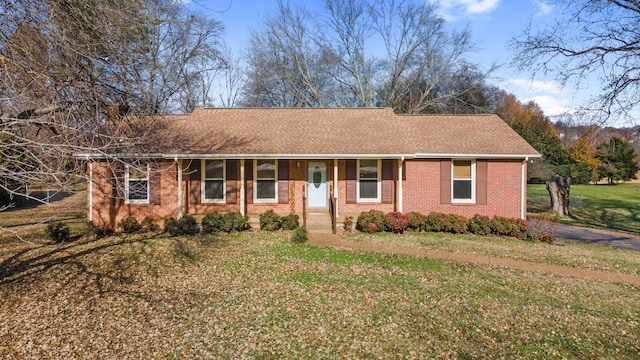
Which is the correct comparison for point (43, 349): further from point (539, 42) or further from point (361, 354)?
point (539, 42)

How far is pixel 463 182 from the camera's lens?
47.6 feet

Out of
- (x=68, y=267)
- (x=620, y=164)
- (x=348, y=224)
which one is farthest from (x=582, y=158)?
(x=68, y=267)

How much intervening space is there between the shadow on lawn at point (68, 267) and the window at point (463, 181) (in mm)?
11507

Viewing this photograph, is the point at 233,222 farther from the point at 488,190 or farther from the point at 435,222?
the point at 488,190

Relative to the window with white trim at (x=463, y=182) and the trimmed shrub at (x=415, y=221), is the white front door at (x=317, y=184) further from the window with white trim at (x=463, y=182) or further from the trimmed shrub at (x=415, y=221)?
the window with white trim at (x=463, y=182)

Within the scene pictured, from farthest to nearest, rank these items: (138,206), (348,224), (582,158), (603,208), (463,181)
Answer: (582,158) → (603,208) → (463,181) → (138,206) → (348,224)

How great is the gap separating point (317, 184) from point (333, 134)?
227 cm

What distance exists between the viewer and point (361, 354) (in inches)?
192

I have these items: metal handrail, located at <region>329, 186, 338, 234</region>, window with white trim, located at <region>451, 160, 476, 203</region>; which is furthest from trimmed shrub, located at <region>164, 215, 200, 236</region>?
window with white trim, located at <region>451, 160, 476, 203</region>

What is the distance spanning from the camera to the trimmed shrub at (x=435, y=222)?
13.6 m

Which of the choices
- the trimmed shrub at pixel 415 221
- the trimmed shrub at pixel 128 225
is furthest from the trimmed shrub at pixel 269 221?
the trimmed shrub at pixel 415 221

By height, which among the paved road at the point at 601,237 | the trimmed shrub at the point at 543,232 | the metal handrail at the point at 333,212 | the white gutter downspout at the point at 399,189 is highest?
the white gutter downspout at the point at 399,189

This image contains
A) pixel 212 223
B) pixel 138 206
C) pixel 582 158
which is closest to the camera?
pixel 212 223

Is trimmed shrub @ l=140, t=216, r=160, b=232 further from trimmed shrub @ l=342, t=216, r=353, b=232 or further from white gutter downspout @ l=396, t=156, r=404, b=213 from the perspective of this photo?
white gutter downspout @ l=396, t=156, r=404, b=213
